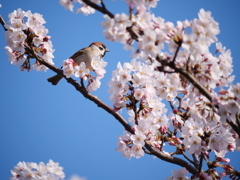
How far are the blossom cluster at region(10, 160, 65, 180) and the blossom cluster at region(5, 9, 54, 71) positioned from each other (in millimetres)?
1742

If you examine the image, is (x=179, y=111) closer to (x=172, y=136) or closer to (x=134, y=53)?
(x=172, y=136)

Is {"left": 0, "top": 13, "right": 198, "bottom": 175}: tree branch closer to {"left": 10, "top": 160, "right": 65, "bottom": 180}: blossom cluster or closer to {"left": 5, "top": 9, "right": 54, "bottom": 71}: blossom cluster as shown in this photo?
{"left": 5, "top": 9, "right": 54, "bottom": 71}: blossom cluster

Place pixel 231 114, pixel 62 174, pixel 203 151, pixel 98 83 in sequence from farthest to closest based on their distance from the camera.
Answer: pixel 98 83 → pixel 62 174 → pixel 203 151 → pixel 231 114

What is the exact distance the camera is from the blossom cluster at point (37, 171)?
11.2 feet

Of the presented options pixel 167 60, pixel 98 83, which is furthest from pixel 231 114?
pixel 98 83

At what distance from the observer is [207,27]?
2.45m

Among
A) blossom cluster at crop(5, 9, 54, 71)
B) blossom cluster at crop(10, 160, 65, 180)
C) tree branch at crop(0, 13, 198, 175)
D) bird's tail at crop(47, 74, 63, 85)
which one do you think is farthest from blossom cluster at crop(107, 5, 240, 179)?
bird's tail at crop(47, 74, 63, 85)

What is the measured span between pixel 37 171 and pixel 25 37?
6.81ft

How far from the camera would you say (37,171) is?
3.43 metres

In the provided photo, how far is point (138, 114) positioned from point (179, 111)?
0.83 meters

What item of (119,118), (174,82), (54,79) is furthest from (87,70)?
(54,79)

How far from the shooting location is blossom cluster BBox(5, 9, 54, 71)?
145 inches

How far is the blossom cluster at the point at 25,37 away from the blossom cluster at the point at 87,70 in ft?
2.32

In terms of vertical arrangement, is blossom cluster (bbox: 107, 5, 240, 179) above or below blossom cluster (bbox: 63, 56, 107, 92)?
below
